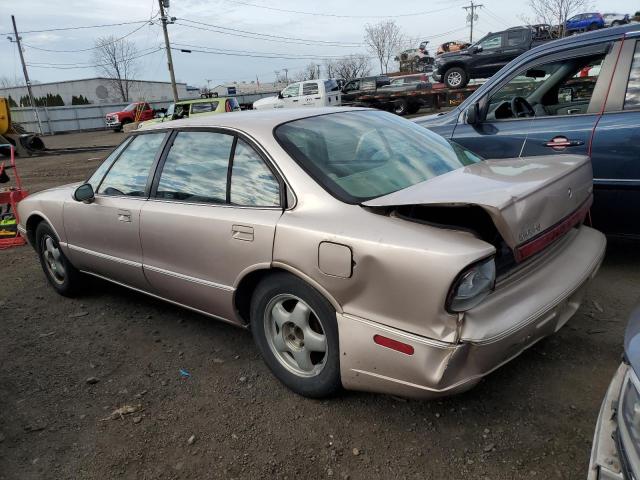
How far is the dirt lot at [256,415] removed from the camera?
223 cm

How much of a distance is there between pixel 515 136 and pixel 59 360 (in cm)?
382

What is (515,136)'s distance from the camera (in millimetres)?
4152

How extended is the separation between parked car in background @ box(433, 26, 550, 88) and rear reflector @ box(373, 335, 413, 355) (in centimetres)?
1919

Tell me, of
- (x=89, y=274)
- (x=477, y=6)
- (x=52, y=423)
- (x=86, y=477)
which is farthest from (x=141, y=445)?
(x=477, y=6)

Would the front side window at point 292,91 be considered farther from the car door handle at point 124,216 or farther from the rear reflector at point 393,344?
the rear reflector at point 393,344

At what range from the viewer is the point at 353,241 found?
2186mm

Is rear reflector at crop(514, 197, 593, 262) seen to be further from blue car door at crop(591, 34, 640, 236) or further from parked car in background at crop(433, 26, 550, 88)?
parked car in background at crop(433, 26, 550, 88)

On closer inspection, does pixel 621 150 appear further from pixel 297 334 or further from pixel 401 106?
pixel 401 106

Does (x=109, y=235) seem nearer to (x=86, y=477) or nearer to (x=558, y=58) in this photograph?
(x=86, y=477)

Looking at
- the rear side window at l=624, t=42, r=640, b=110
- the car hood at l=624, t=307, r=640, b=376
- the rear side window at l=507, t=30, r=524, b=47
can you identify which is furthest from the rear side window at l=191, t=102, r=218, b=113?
the car hood at l=624, t=307, r=640, b=376

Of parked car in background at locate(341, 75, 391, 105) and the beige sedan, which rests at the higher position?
parked car in background at locate(341, 75, 391, 105)

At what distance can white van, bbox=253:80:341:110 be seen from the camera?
2322 cm

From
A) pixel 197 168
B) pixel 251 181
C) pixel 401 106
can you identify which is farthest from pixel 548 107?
pixel 401 106

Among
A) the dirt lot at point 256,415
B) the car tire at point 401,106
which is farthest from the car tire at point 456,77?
the dirt lot at point 256,415
